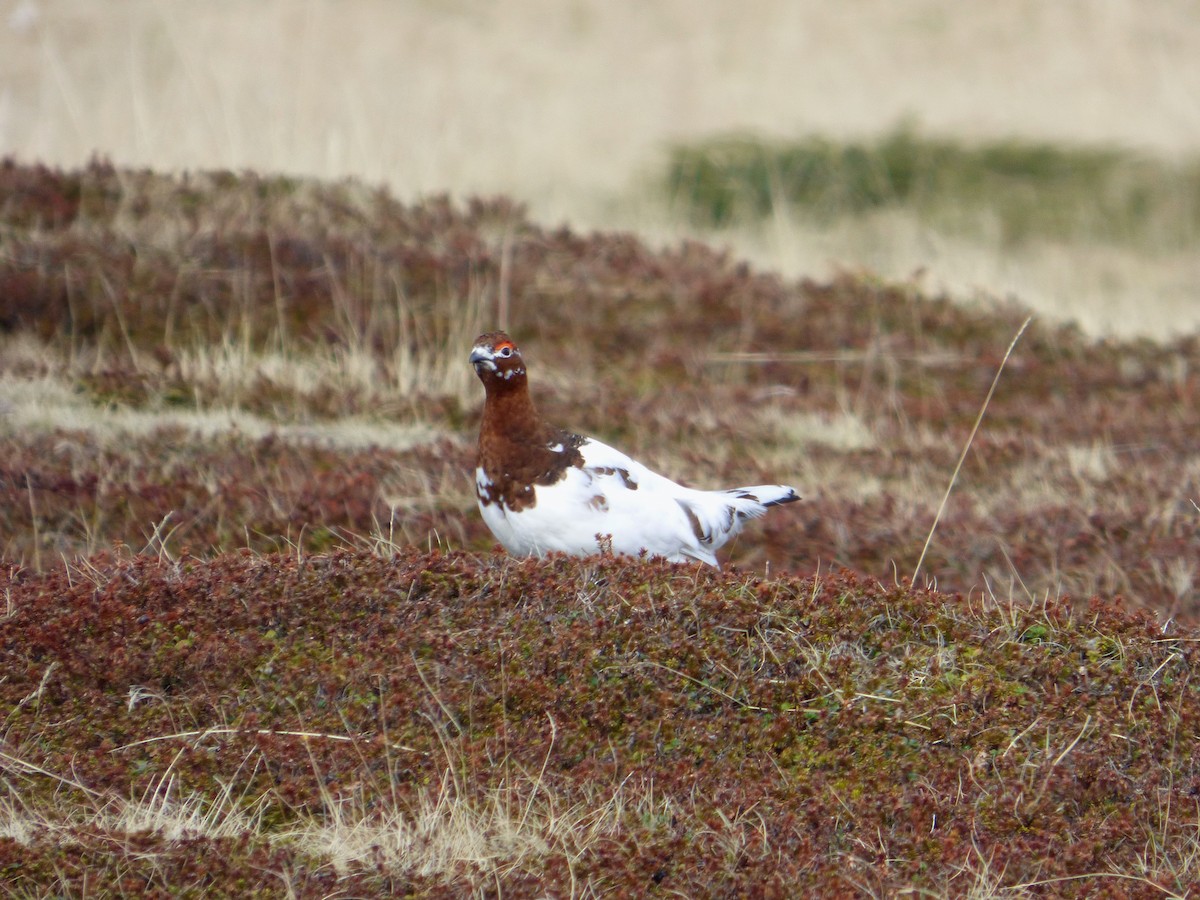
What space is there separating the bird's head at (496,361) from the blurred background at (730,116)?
599 cm

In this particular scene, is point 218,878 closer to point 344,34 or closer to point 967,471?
point 967,471

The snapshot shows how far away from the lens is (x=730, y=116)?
60.0 ft

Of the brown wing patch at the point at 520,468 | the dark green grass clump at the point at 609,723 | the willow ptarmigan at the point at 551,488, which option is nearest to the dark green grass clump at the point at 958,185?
the willow ptarmigan at the point at 551,488

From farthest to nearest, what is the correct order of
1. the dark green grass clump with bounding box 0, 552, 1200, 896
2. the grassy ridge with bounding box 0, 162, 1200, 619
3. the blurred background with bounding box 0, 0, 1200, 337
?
the blurred background with bounding box 0, 0, 1200, 337
the grassy ridge with bounding box 0, 162, 1200, 619
the dark green grass clump with bounding box 0, 552, 1200, 896

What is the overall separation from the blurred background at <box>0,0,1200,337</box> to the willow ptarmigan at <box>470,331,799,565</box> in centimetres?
608

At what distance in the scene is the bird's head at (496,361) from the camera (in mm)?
4871

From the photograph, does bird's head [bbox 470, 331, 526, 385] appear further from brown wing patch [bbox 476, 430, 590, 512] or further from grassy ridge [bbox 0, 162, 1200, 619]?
grassy ridge [bbox 0, 162, 1200, 619]

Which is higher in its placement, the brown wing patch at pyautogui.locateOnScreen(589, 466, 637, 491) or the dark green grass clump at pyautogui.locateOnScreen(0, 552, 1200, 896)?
the brown wing patch at pyautogui.locateOnScreen(589, 466, 637, 491)

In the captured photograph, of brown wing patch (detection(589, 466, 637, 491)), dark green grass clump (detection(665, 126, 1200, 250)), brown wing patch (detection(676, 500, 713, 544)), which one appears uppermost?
dark green grass clump (detection(665, 126, 1200, 250))

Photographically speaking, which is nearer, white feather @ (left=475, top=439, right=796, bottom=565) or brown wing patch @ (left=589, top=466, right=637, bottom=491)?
white feather @ (left=475, top=439, right=796, bottom=565)

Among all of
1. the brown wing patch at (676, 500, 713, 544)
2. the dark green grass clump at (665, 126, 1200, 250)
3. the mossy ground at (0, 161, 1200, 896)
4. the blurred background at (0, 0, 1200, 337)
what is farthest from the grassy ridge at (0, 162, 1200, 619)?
the dark green grass clump at (665, 126, 1200, 250)

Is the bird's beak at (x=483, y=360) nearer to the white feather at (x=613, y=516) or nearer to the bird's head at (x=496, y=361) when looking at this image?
the bird's head at (x=496, y=361)

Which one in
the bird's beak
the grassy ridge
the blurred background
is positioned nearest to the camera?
the bird's beak

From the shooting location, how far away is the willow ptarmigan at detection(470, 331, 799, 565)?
4.73m
